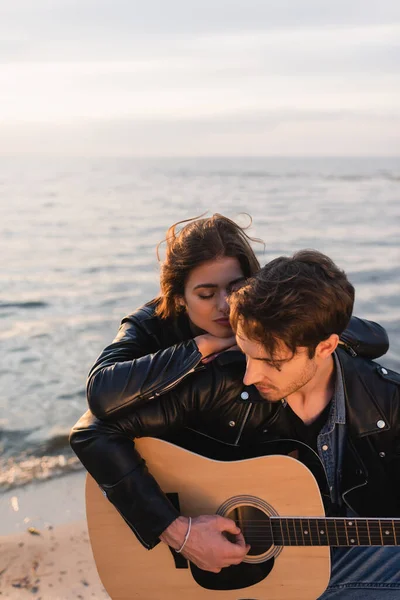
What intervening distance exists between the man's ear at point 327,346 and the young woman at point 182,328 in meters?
0.21

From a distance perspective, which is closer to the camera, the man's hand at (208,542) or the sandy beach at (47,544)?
the man's hand at (208,542)

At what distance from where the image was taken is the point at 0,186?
2478 cm

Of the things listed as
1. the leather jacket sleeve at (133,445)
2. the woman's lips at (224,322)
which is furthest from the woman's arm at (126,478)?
the woman's lips at (224,322)

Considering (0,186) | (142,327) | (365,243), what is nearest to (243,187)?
(0,186)

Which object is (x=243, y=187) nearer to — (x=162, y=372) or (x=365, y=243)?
(x=365, y=243)

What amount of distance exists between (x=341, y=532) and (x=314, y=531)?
0.11 metres

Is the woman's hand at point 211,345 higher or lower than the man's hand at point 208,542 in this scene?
higher

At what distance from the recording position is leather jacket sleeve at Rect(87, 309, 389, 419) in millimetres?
2600

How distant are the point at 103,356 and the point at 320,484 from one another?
3.38ft

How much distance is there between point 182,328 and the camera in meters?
3.24

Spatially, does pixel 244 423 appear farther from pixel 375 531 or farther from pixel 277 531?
pixel 375 531

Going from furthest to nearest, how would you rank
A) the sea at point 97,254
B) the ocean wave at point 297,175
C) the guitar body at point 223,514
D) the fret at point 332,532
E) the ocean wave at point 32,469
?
the ocean wave at point 297,175 → the sea at point 97,254 → the ocean wave at point 32,469 → the guitar body at point 223,514 → the fret at point 332,532

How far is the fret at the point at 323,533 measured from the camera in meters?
2.52

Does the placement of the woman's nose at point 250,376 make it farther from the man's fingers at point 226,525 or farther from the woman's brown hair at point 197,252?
the woman's brown hair at point 197,252
